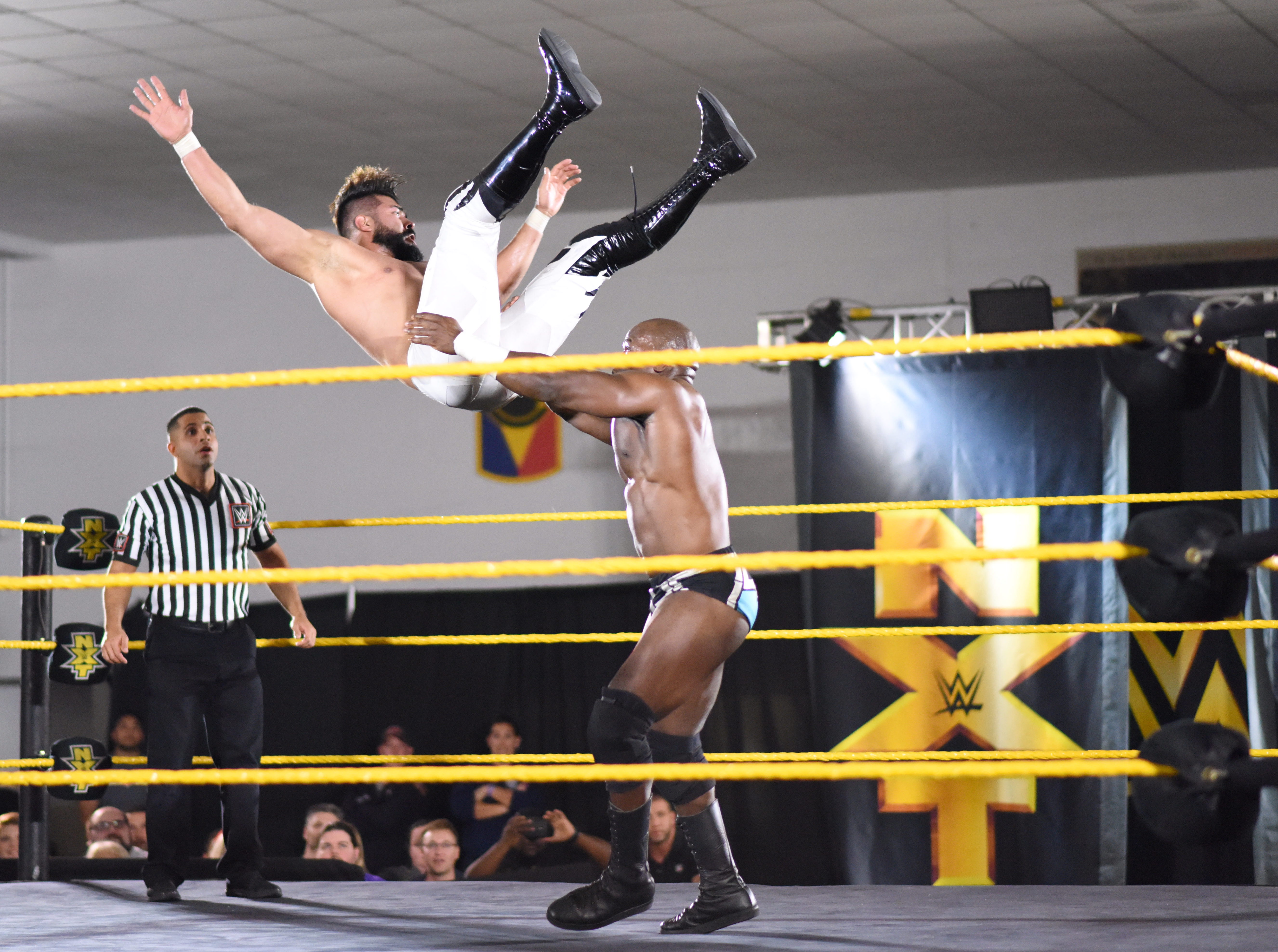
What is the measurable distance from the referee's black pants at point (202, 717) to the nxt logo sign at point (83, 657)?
12cm

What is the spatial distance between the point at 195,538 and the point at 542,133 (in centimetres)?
151

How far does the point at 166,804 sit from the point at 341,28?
280cm

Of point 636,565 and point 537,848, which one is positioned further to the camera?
point 537,848

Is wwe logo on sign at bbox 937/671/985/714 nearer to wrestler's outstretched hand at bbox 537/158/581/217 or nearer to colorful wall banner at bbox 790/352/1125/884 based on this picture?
colorful wall banner at bbox 790/352/1125/884

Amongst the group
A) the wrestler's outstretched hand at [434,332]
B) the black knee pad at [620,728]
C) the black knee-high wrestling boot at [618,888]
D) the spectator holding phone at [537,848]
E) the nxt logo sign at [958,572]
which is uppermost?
the wrestler's outstretched hand at [434,332]

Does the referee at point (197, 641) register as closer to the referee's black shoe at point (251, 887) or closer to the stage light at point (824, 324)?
the referee's black shoe at point (251, 887)

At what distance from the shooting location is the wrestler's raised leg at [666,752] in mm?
2459

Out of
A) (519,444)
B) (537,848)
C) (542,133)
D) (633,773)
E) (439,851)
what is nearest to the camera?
(633,773)

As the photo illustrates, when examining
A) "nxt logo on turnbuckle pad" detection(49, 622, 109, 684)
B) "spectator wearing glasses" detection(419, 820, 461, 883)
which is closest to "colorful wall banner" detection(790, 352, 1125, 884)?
"spectator wearing glasses" detection(419, 820, 461, 883)

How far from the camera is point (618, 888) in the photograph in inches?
98.5

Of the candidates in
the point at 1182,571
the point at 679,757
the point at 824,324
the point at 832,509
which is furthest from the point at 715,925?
the point at 824,324

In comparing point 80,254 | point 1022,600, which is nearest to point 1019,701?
point 1022,600

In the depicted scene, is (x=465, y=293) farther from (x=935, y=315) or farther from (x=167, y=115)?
(x=935, y=315)

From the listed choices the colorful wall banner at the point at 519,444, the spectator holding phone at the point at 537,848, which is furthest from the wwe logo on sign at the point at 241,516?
the colorful wall banner at the point at 519,444
